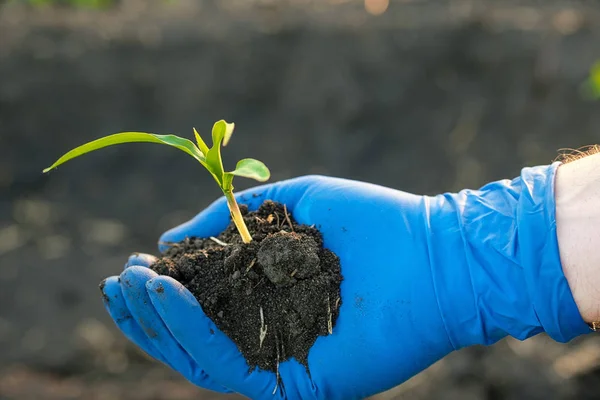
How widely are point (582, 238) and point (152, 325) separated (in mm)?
959

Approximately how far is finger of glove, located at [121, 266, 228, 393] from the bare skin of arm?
836 mm

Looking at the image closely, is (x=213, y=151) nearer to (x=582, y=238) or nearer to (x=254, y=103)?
(x=582, y=238)

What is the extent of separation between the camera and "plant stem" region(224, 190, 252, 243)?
1.21 m

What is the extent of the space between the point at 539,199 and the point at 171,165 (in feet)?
8.63

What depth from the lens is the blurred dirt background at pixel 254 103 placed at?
3.15m

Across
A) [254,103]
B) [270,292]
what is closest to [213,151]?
[270,292]

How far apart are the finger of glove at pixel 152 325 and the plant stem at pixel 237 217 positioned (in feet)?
0.72

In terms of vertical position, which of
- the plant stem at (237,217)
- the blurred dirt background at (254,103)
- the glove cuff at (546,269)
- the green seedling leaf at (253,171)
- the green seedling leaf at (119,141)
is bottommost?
the glove cuff at (546,269)

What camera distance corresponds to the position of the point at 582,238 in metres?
1.10

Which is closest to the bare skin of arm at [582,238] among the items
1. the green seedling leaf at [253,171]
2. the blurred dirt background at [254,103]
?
the green seedling leaf at [253,171]

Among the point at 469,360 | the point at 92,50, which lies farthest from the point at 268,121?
the point at 469,360

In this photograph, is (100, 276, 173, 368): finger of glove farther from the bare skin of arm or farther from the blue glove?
the bare skin of arm

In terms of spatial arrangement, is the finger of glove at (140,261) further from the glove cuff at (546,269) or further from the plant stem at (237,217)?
the glove cuff at (546,269)

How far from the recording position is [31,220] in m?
3.32
